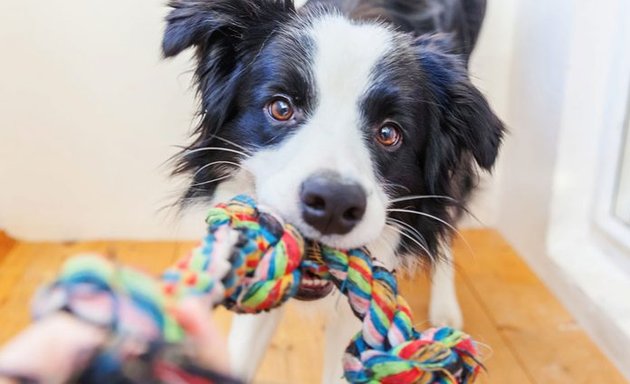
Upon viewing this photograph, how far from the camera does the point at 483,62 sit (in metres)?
1.98

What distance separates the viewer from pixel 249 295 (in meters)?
0.68

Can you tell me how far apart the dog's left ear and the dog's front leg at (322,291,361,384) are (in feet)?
1.09

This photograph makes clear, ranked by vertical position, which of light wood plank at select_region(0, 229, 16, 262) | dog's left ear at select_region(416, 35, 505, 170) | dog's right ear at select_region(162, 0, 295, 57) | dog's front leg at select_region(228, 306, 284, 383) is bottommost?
light wood plank at select_region(0, 229, 16, 262)

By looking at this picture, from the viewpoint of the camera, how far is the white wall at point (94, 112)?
177 centimetres

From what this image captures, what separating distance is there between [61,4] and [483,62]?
122 centimetres

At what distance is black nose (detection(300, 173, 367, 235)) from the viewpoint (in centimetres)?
82

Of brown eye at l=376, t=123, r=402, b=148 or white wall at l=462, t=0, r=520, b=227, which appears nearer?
brown eye at l=376, t=123, r=402, b=148

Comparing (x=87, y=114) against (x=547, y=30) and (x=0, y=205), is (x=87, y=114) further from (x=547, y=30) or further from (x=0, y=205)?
(x=547, y=30)

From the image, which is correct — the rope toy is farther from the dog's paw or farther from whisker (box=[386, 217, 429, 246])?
the dog's paw

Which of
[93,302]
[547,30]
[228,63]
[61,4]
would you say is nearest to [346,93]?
[228,63]

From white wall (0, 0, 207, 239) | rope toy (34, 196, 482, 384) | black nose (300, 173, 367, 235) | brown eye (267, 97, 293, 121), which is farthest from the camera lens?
white wall (0, 0, 207, 239)

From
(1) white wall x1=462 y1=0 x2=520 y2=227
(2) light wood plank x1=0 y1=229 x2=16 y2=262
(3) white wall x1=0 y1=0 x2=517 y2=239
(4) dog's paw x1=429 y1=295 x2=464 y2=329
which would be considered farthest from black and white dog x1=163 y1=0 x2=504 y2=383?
(2) light wood plank x1=0 y1=229 x2=16 y2=262

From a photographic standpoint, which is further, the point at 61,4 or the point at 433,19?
the point at 61,4

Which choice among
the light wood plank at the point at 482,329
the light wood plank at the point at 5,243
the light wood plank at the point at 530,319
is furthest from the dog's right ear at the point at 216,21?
the light wood plank at the point at 5,243
